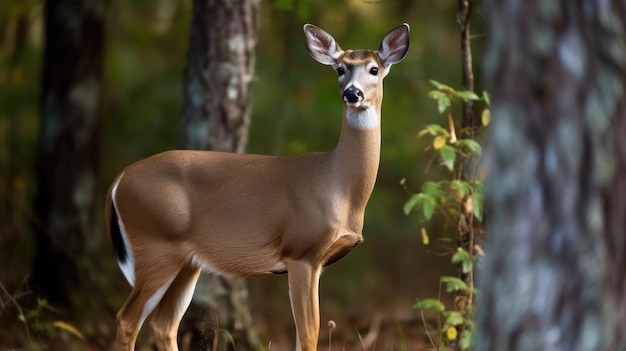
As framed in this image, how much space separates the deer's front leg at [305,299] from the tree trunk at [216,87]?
157cm

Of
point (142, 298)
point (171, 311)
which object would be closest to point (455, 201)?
point (171, 311)

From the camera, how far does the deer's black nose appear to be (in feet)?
18.7

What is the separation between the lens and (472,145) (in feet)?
20.9

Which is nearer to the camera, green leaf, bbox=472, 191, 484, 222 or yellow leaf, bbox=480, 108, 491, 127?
green leaf, bbox=472, 191, 484, 222

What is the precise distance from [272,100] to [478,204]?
7003 mm

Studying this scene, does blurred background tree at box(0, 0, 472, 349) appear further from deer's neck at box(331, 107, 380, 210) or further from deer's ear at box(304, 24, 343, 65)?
deer's neck at box(331, 107, 380, 210)

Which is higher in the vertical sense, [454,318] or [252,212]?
[252,212]

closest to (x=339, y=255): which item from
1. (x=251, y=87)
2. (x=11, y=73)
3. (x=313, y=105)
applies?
(x=251, y=87)

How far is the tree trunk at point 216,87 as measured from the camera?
756 cm

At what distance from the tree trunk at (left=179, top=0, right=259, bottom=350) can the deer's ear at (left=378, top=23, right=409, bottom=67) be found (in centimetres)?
166

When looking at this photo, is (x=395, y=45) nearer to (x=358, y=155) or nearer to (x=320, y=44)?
(x=320, y=44)

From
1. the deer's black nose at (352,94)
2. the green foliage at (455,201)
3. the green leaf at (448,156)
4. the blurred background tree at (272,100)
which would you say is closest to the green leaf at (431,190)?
the green foliage at (455,201)

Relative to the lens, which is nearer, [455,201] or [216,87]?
[455,201]

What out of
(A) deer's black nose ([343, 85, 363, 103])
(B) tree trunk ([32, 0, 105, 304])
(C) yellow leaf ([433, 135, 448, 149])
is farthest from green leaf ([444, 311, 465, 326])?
(B) tree trunk ([32, 0, 105, 304])
